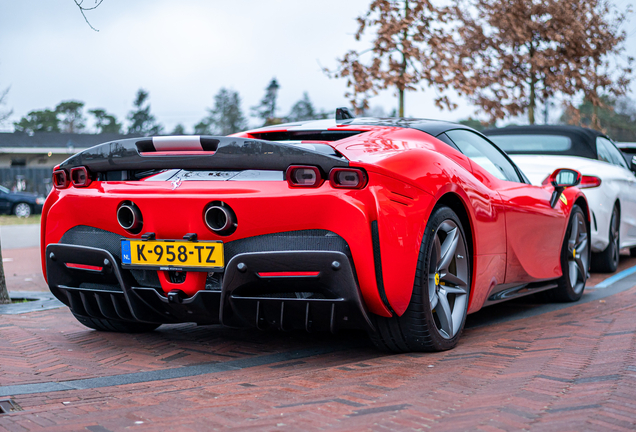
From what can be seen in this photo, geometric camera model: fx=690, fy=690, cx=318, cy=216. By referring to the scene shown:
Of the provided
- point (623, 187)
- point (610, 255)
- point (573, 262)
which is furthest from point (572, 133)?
point (573, 262)

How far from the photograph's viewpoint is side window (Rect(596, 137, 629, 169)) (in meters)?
7.71

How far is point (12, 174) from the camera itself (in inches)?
1422

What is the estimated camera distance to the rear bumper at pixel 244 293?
306 cm

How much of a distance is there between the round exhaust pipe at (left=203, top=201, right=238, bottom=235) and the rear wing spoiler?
19 centimetres

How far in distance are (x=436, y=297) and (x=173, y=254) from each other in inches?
53.5

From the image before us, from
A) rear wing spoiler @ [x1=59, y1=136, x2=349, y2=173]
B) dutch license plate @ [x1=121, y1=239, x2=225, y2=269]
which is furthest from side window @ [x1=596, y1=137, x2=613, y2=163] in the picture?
dutch license plate @ [x1=121, y1=239, x2=225, y2=269]

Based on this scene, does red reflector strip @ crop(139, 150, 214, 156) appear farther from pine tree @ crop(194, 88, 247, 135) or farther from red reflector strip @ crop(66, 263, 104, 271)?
pine tree @ crop(194, 88, 247, 135)

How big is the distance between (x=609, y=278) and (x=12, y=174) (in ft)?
114

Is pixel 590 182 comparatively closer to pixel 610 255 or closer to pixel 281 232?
pixel 610 255

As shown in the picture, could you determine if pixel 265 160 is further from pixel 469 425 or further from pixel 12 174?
pixel 12 174

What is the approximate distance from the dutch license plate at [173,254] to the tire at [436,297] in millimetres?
841

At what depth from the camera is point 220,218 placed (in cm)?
322

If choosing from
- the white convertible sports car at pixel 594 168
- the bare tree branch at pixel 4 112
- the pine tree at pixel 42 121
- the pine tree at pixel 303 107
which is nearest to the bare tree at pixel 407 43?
the white convertible sports car at pixel 594 168

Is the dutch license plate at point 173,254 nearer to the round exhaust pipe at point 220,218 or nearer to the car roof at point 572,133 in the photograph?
the round exhaust pipe at point 220,218
